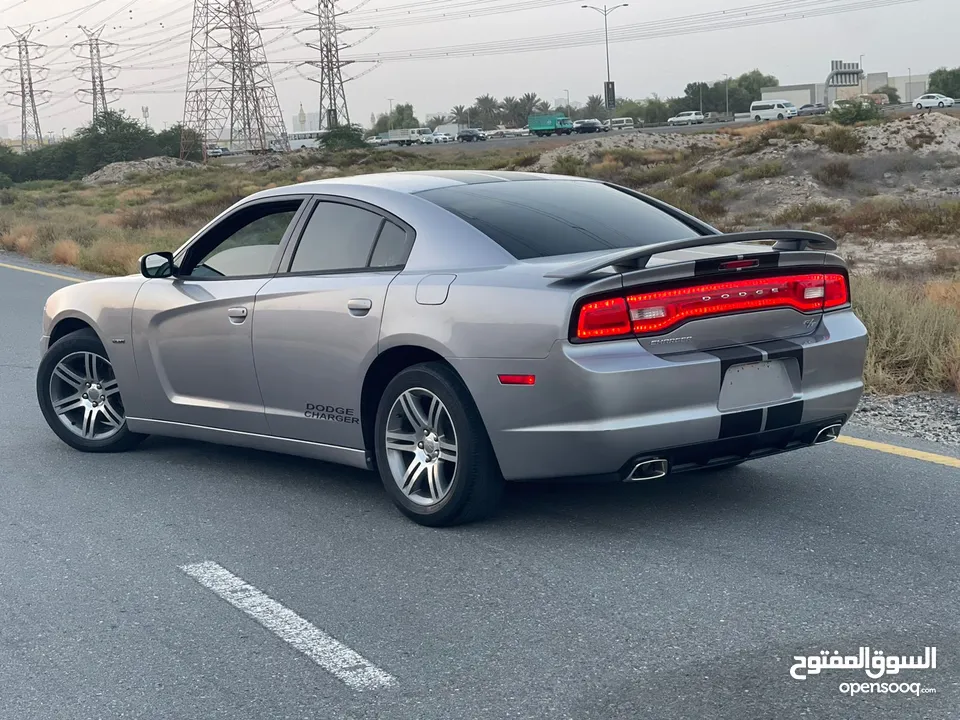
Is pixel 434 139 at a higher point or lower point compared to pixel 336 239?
higher

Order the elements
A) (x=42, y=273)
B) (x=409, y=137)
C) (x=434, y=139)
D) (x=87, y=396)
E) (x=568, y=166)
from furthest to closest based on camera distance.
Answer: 1. (x=409, y=137)
2. (x=434, y=139)
3. (x=568, y=166)
4. (x=42, y=273)
5. (x=87, y=396)

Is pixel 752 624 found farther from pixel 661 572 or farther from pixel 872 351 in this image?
pixel 872 351

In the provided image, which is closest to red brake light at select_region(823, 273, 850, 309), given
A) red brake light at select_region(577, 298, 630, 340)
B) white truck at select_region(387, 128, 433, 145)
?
red brake light at select_region(577, 298, 630, 340)

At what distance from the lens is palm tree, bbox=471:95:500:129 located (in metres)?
159

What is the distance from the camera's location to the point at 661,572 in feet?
15.3

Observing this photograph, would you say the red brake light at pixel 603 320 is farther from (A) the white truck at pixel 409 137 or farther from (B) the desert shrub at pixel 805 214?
(A) the white truck at pixel 409 137

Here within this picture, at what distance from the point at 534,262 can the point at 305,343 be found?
1260 millimetres

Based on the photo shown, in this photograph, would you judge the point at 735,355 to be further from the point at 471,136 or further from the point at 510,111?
the point at 510,111

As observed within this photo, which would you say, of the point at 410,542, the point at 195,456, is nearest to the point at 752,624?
the point at 410,542

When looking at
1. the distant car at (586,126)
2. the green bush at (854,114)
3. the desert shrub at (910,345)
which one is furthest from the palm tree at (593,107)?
the desert shrub at (910,345)

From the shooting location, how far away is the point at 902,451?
259 inches

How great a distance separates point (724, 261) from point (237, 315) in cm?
252

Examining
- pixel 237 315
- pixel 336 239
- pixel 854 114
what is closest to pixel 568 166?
pixel 854 114

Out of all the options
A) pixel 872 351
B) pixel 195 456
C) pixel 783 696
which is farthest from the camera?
pixel 872 351
